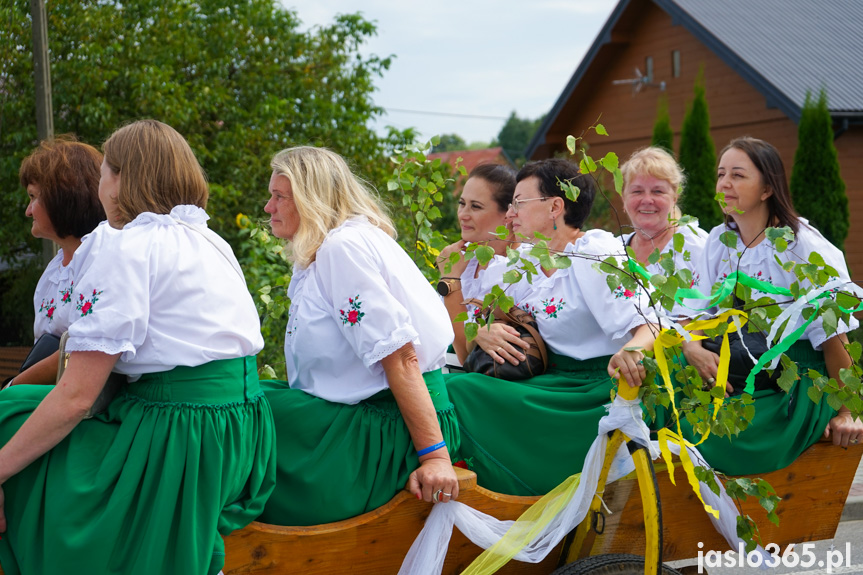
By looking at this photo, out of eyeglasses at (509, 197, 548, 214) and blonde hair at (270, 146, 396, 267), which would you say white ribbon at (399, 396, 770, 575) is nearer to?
blonde hair at (270, 146, 396, 267)

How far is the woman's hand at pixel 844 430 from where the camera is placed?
2.99m

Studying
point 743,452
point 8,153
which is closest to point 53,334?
point 743,452

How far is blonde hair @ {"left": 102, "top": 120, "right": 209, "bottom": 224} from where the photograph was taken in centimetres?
235

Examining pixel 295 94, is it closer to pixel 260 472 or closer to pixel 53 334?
pixel 53 334

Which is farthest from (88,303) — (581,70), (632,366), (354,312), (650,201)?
(581,70)

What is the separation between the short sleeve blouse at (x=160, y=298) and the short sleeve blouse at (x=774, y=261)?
168cm

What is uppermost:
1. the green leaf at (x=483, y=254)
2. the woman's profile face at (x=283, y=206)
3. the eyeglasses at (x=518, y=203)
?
the woman's profile face at (x=283, y=206)

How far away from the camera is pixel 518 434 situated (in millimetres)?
2887

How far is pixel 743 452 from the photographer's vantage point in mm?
2955

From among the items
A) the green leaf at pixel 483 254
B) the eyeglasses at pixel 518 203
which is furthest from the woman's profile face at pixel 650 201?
the green leaf at pixel 483 254

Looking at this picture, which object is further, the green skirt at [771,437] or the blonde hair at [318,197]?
the green skirt at [771,437]

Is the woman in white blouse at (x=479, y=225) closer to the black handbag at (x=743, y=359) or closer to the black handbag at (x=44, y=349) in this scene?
the black handbag at (x=743, y=359)

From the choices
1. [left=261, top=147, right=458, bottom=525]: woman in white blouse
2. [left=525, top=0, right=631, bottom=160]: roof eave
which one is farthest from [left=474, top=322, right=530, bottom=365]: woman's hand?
[left=525, top=0, right=631, bottom=160]: roof eave

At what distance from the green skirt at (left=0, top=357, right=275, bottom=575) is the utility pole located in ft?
16.6
